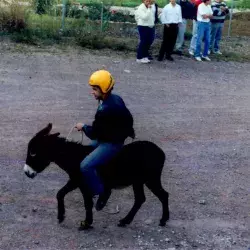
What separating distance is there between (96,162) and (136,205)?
0.87 meters

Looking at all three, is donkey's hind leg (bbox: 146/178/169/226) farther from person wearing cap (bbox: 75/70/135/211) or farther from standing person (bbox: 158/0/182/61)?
standing person (bbox: 158/0/182/61)

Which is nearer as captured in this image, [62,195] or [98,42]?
[62,195]

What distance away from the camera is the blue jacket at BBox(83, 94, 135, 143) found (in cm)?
694

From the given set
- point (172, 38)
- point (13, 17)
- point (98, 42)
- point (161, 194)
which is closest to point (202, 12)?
point (172, 38)

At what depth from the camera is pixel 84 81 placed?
14.5 m

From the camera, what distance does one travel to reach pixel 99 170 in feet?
23.6

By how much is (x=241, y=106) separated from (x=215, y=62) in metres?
4.82

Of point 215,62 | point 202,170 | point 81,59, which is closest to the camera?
point 202,170

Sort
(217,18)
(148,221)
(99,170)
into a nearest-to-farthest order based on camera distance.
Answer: (99,170), (148,221), (217,18)

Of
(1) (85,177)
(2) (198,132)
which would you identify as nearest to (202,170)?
(2) (198,132)

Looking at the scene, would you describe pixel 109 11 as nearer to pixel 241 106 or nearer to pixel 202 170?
pixel 241 106

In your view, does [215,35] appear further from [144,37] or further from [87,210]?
[87,210]

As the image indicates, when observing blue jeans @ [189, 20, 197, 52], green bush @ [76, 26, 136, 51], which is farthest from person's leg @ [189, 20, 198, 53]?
green bush @ [76, 26, 136, 51]

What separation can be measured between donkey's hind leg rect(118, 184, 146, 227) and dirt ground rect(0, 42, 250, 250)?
3.5 inches
